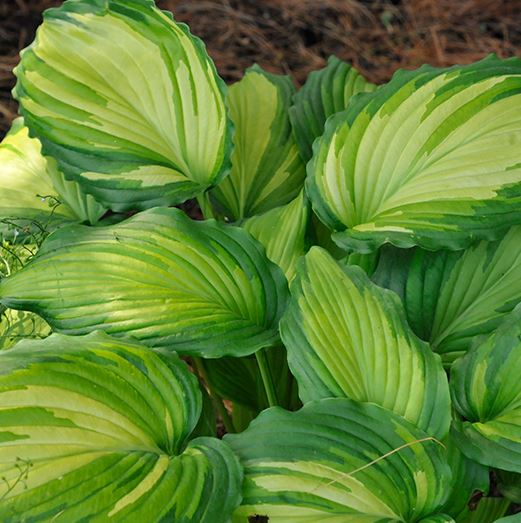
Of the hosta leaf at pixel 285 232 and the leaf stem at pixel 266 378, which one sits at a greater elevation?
the hosta leaf at pixel 285 232

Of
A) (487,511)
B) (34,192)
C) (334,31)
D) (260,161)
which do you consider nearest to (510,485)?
(487,511)

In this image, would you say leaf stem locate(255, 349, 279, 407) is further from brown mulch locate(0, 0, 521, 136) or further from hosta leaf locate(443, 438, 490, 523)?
brown mulch locate(0, 0, 521, 136)

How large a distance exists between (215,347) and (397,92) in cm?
43

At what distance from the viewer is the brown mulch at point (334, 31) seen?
7.62 feet

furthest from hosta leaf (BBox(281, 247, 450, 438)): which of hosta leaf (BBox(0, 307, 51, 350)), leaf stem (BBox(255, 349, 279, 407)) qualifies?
hosta leaf (BBox(0, 307, 51, 350))

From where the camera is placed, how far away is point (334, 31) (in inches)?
95.0

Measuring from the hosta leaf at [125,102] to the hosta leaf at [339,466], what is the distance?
0.38 m

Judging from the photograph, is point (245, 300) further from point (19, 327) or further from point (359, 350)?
point (19, 327)

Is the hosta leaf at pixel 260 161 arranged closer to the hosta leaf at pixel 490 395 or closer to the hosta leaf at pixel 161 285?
the hosta leaf at pixel 161 285

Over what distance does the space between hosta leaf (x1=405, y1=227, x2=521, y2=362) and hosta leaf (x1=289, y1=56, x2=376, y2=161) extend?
0.32 metres

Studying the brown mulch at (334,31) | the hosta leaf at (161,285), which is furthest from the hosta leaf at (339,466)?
the brown mulch at (334,31)

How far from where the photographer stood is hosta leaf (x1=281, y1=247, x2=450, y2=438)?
97cm

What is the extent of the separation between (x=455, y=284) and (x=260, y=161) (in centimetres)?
40

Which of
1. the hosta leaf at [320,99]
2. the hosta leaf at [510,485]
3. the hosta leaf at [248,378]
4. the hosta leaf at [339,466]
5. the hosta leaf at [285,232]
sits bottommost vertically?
the hosta leaf at [248,378]
